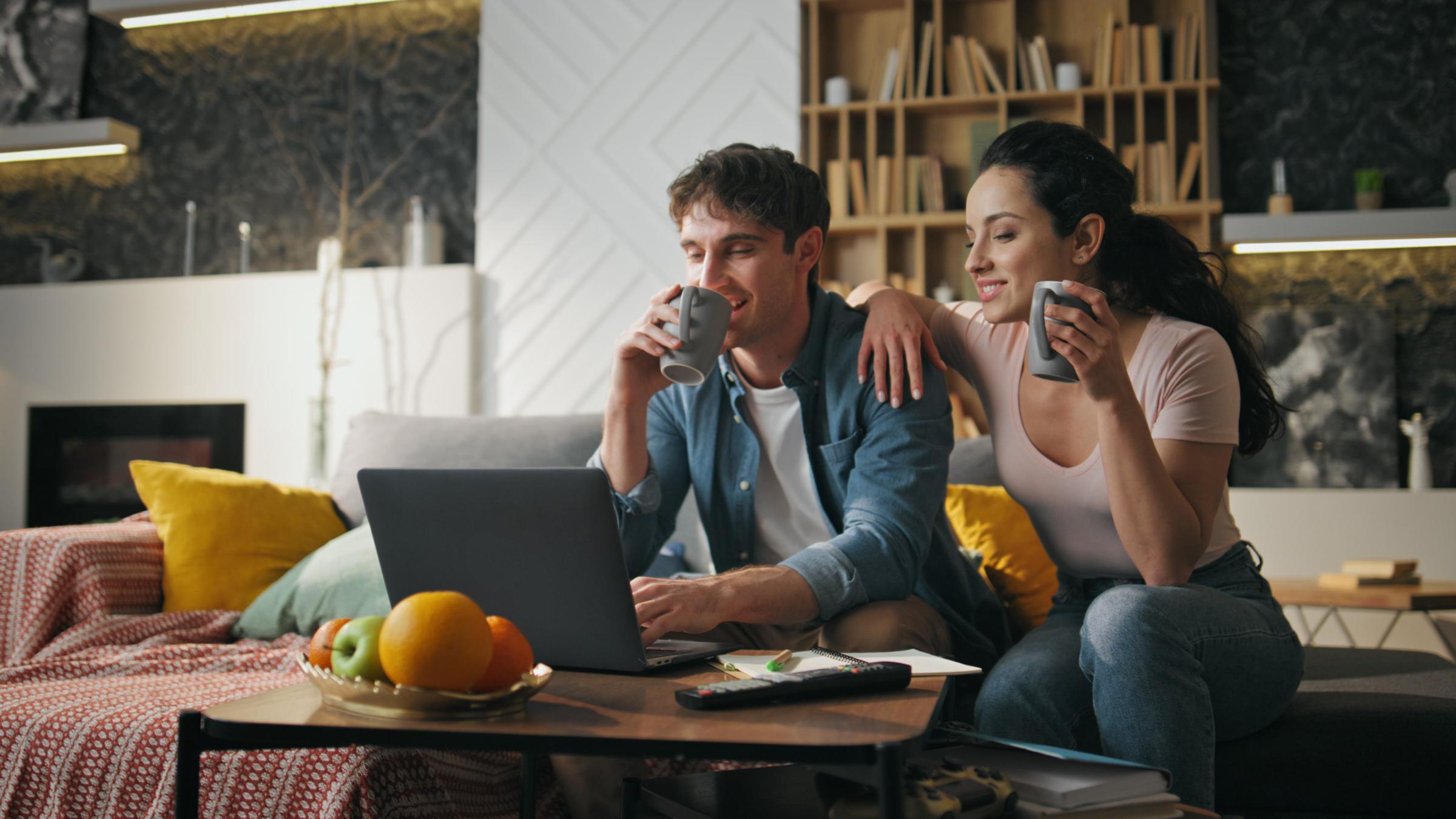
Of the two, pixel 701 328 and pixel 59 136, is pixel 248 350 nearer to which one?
pixel 59 136

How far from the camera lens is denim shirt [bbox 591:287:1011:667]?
5.18 ft

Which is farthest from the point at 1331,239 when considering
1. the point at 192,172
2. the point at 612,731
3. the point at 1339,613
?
the point at 192,172

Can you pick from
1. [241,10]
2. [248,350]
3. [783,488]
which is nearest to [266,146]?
[241,10]

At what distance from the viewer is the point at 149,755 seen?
1479 millimetres

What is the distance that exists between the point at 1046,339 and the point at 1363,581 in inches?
86.9

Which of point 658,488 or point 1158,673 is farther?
point 658,488

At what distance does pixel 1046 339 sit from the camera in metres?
1.30

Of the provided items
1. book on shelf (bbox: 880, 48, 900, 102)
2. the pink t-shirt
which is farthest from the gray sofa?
book on shelf (bbox: 880, 48, 900, 102)

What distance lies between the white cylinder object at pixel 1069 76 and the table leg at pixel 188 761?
358 centimetres

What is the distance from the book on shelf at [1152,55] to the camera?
12.6 feet

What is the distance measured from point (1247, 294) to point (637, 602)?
3.45m

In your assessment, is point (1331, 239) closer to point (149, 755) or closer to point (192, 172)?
point (149, 755)

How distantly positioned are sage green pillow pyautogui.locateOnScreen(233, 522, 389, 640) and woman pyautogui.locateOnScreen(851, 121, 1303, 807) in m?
1.01

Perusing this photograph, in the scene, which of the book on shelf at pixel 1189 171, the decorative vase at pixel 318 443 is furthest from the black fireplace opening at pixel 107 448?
the book on shelf at pixel 1189 171
